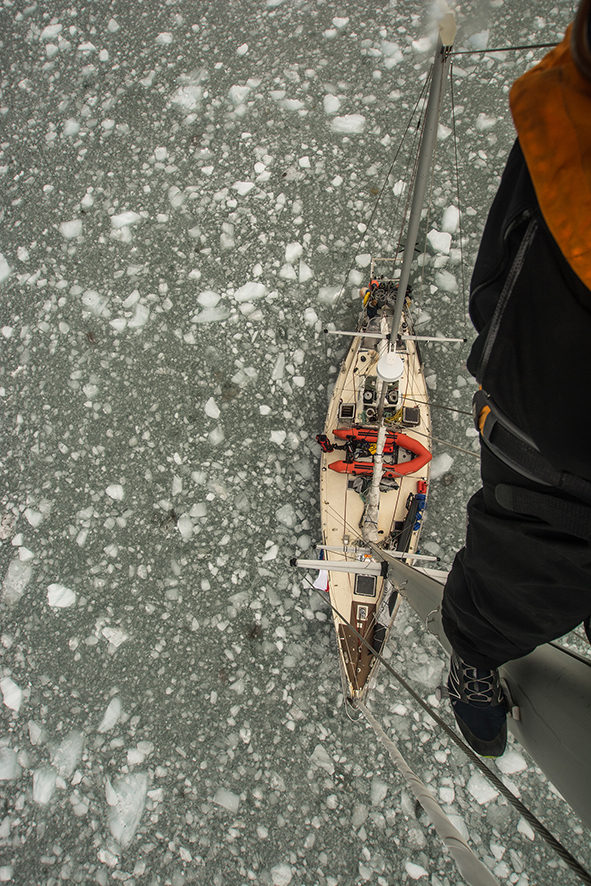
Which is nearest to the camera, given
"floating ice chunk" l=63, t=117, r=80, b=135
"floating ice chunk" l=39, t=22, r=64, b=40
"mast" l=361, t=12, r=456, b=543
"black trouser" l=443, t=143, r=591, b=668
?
"black trouser" l=443, t=143, r=591, b=668

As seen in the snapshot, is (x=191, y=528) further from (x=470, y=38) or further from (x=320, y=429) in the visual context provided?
(x=470, y=38)

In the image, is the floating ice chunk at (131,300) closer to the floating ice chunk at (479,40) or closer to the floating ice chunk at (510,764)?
the floating ice chunk at (479,40)

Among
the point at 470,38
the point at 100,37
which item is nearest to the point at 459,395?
the point at 470,38

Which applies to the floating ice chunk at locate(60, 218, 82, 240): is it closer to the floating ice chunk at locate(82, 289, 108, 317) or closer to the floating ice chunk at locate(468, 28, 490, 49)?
the floating ice chunk at locate(82, 289, 108, 317)

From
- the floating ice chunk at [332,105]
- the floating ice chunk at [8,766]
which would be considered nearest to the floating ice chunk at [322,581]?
the floating ice chunk at [8,766]

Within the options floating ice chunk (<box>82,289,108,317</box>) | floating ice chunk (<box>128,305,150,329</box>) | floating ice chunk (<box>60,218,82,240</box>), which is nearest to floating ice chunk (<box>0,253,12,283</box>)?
floating ice chunk (<box>60,218,82,240</box>)
